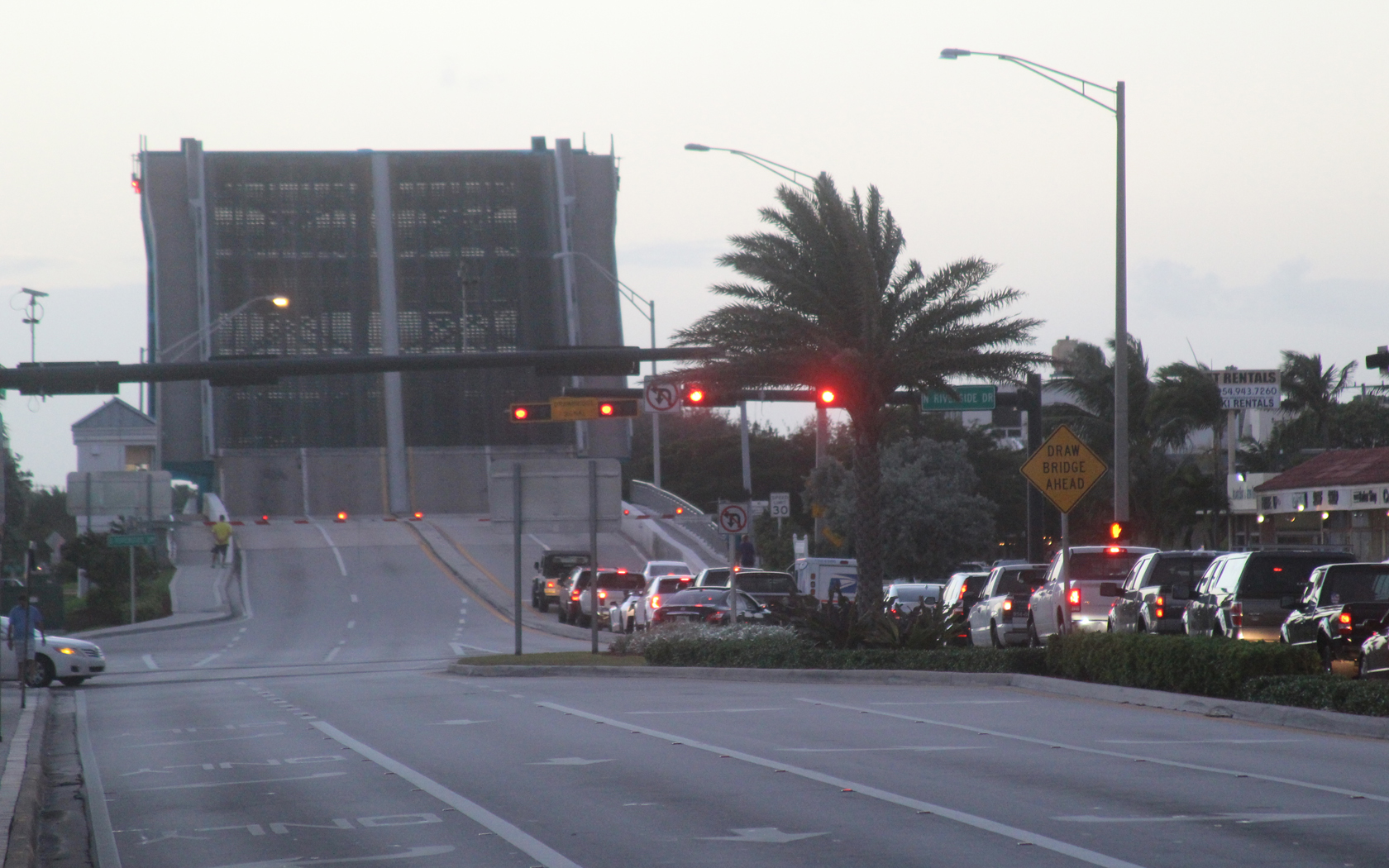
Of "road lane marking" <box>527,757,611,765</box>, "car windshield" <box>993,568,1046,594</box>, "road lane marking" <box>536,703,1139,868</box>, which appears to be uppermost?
"car windshield" <box>993,568,1046,594</box>

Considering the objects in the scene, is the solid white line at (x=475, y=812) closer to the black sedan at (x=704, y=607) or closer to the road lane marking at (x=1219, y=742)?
the road lane marking at (x=1219, y=742)

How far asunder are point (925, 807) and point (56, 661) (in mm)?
19831

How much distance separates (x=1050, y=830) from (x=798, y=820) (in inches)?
57.2

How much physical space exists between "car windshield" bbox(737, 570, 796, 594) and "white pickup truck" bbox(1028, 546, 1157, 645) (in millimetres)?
11099

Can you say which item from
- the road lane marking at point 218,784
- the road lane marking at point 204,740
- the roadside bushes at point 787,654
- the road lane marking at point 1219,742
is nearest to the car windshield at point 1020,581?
the roadside bushes at point 787,654

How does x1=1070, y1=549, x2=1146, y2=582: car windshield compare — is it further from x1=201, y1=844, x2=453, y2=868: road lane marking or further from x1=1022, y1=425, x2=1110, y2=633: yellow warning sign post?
x1=201, y1=844, x2=453, y2=868: road lane marking

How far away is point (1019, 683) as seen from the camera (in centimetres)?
2047

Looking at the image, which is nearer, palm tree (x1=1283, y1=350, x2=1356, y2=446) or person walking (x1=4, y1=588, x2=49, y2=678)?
person walking (x1=4, y1=588, x2=49, y2=678)

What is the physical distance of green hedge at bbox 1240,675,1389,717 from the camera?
47.7ft

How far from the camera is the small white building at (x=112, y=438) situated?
105875 mm

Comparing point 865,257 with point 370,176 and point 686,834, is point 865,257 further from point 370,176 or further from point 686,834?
point 370,176

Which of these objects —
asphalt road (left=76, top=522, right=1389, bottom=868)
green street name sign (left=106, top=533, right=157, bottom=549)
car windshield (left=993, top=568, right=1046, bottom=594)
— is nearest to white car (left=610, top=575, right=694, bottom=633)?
car windshield (left=993, top=568, right=1046, bottom=594)

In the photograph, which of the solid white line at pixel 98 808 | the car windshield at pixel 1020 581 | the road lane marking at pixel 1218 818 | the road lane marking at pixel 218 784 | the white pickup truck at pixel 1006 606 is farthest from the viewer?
the car windshield at pixel 1020 581

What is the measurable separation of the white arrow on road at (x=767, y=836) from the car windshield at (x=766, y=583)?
85.5ft
